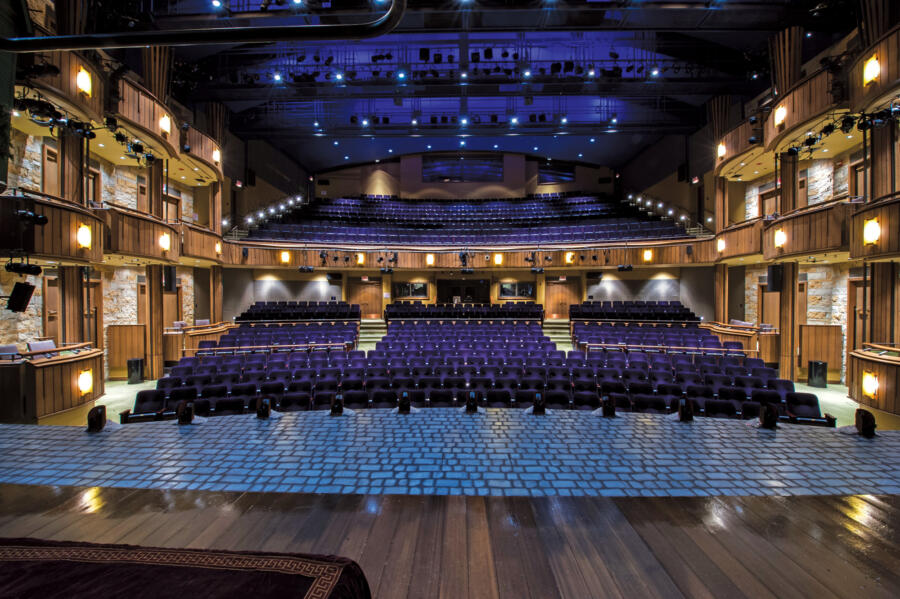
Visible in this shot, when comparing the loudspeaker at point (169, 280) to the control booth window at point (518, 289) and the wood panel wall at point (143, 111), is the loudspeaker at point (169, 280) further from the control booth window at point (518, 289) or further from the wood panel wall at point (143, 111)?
the control booth window at point (518, 289)

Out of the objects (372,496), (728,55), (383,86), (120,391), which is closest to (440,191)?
(383,86)

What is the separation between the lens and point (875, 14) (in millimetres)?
6867

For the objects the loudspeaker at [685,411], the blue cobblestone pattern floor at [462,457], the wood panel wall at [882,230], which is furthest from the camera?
the wood panel wall at [882,230]

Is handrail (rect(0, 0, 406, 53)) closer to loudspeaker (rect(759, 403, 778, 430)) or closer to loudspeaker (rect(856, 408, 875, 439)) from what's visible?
loudspeaker (rect(759, 403, 778, 430))

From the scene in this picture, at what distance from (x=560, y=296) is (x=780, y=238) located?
10.0 meters

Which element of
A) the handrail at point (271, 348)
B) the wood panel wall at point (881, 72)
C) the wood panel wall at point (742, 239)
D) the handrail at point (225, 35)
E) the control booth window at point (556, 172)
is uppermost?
the control booth window at point (556, 172)

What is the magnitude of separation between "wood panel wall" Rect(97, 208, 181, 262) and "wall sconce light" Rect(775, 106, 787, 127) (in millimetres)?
15581

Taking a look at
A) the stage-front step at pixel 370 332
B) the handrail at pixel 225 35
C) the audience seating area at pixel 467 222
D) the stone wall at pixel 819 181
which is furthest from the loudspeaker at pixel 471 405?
the audience seating area at pixel 467 222

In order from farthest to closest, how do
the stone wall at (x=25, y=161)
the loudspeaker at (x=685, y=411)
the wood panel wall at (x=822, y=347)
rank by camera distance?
the wood panel wall at (x=822, y=347)
the stone wall at (x=25, y=161)
the loudspeaker at (x=685, y=411)

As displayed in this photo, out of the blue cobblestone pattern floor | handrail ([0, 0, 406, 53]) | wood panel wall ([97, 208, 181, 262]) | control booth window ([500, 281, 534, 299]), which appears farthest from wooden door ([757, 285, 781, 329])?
wood panel wall ([97, 208, 181, 262])

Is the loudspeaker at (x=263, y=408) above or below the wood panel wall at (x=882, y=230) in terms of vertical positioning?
below

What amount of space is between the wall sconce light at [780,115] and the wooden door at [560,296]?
A: 10029 mm

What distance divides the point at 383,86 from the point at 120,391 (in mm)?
12579

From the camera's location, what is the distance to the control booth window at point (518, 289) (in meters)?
18.9
